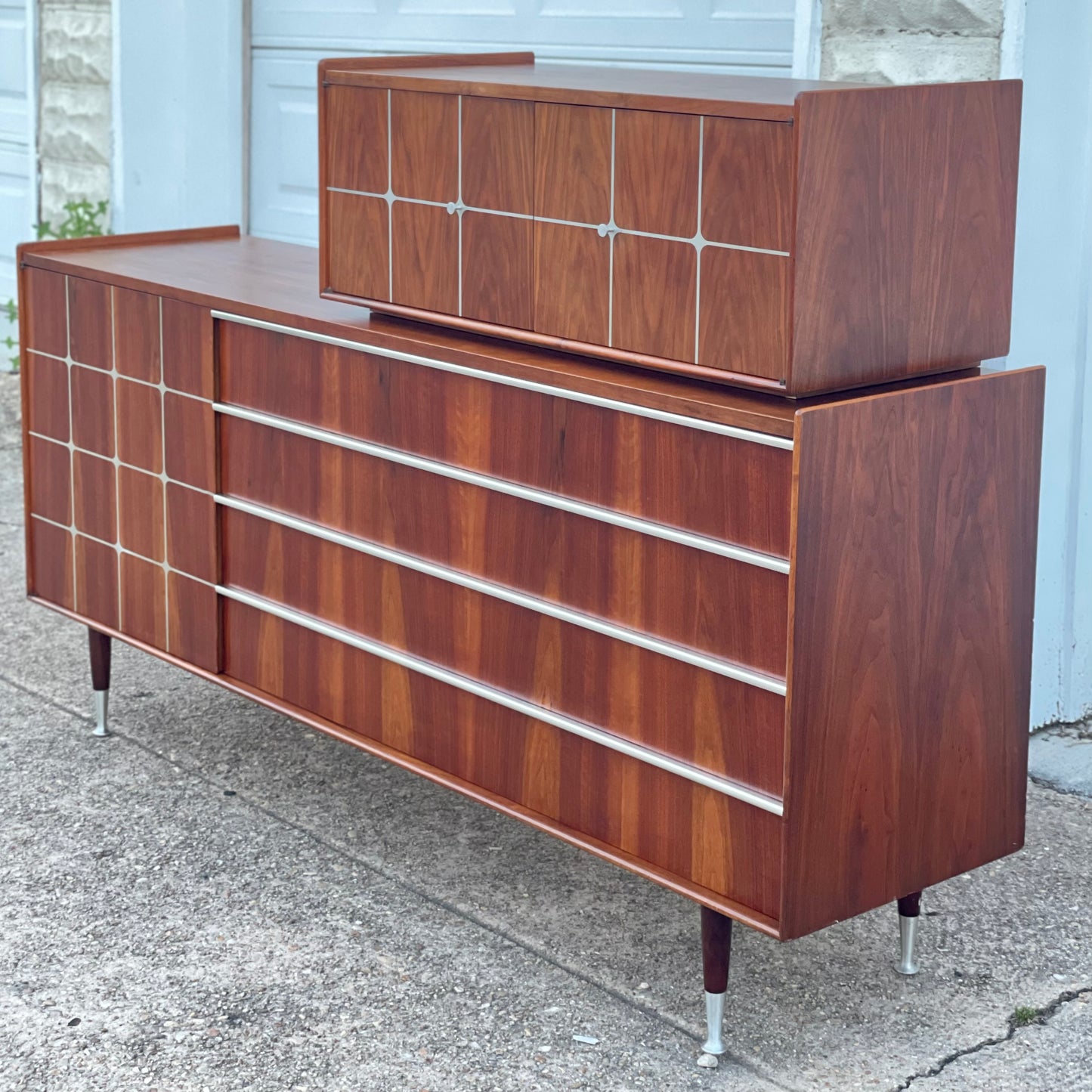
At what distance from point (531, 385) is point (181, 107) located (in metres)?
3.22

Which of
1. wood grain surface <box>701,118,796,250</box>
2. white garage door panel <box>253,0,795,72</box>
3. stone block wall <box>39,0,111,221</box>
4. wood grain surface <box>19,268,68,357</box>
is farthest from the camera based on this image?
stone block wall <box>39,0,111,221</box>

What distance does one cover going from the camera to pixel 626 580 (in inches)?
90.5

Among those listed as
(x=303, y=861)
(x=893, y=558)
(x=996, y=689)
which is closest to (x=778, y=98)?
(x=893, y=558)

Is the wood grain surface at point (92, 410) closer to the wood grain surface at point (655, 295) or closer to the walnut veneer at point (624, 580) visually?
the walnut veneer at point (624, 580)

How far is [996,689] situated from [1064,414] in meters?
1.05

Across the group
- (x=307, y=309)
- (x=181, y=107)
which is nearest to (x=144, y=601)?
(x=307, y=309)

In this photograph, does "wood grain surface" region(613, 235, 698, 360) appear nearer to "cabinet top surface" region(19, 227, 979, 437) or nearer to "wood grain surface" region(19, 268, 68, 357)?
"cabinet top surface" region(19, 227, 979, 437)

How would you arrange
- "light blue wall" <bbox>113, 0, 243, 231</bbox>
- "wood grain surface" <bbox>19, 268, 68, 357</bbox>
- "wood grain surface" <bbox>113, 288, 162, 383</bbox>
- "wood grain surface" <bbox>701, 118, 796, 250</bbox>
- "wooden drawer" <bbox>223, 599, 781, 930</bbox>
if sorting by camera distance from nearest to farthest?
"wood grain surface" <bbox>701, 118, 796, 250</bbox> < "wooden drawer" <bbox>223, 599, 781, 930</bbox> < "wood grain surface" <bbox>113, 288, 162, 383</bbox> < "wood grain surface" <bbox>19, 268, 68, 357</bbox> < "light blue wall" <bbox>113, 0, 243, 231</bbox>

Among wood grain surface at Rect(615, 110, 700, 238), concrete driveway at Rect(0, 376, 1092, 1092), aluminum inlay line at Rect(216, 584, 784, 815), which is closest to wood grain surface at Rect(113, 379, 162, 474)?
aluminum inlay line at Rect(216, 584, 784, 815)

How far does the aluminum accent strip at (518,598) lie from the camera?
217 centimetres

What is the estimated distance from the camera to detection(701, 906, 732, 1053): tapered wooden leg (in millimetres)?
2303

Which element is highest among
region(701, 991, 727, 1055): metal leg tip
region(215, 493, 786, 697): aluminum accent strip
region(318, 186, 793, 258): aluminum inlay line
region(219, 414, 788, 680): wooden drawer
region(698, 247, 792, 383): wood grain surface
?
region(318, 186, 793, 258): aluminum inlay line

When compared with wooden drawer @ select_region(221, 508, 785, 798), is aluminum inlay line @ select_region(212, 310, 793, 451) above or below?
above

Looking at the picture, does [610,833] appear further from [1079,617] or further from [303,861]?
[1079,617]
